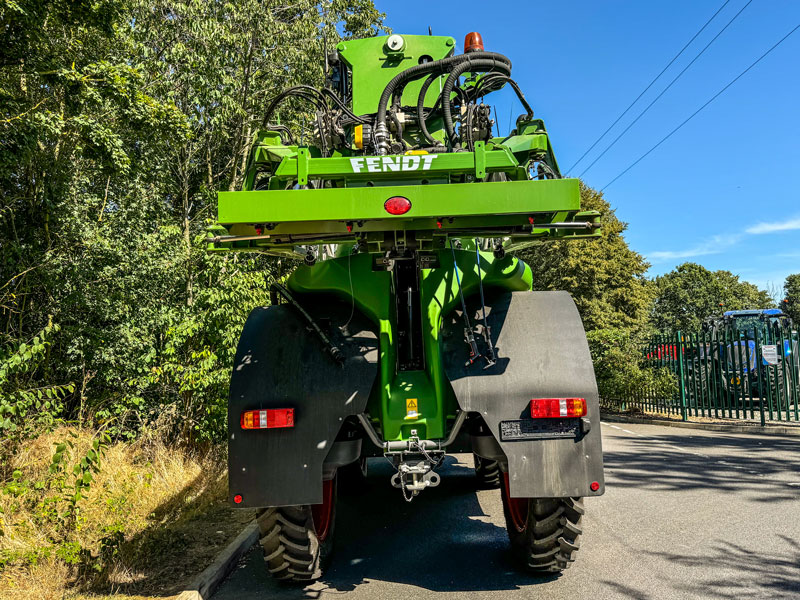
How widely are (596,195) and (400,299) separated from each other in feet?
87.0

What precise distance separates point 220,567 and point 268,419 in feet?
4.46

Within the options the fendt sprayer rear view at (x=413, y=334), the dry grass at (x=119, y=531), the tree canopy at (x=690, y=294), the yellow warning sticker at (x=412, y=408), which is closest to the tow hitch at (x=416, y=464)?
the fendt sprayer rear view at (x=413, y=334)

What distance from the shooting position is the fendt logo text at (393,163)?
12.1 feet

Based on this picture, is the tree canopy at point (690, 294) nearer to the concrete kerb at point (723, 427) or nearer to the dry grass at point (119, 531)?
the concrete kerb at point (723, 427)

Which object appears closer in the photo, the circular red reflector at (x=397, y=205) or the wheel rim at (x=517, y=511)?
the circular red reflector at (x=397, y=205)

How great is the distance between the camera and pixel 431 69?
4.26m

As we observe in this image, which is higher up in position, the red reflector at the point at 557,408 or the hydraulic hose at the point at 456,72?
the hydraulic hose at the point at 456,72

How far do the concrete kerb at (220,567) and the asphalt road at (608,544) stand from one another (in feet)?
0.29

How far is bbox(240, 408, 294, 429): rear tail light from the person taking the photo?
402 centimetres

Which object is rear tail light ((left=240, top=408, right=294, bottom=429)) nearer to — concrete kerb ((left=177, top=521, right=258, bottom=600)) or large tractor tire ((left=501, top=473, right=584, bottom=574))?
concrete kerb ((left=177, top=521, right=258, bottom=600))

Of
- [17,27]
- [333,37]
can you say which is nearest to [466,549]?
[17,27]

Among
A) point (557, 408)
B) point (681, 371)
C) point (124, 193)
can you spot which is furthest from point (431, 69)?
point (681, 371)

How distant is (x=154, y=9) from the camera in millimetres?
12445

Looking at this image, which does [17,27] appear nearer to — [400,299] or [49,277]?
[49,277]
